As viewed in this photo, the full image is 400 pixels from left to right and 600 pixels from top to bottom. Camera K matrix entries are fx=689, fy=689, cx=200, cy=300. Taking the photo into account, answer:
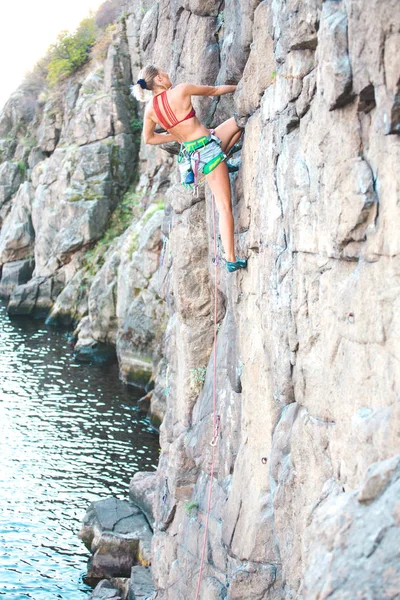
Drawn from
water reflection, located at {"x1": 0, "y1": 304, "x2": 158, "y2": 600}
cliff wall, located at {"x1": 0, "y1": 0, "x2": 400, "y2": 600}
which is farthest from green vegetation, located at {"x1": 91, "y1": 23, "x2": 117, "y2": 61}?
cliff wall, located at {"x1": 0, "y1": 0, "x2": 400, "y2": 600}

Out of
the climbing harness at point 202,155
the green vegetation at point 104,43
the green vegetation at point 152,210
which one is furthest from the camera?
the green vegetation at point 104,43

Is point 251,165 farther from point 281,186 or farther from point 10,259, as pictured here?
point 10,259

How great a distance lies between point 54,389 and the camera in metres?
27.5

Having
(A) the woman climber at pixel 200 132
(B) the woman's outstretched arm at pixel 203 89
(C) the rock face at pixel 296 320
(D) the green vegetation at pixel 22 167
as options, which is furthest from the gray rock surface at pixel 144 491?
(D) the green vegetation at pixel 22 167

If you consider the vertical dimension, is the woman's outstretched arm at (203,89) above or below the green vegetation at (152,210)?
above

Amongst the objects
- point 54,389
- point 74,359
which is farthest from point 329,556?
point 74,359

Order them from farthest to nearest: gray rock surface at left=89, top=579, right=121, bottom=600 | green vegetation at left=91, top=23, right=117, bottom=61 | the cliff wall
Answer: green vegetation at left=91, top=23, right=117, bottom=61 → gray rock surface at left=89, top=579, right=121, bottom=600 → the cliff wall

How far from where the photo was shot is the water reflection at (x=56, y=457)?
16.2 m

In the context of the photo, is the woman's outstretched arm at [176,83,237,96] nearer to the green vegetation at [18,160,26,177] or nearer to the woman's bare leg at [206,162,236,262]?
the woman's bare leg at [206,162,236,262]

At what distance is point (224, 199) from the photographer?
9422 mm

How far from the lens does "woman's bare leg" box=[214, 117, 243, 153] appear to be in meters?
9.46

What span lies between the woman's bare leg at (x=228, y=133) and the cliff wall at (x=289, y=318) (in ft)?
0.90

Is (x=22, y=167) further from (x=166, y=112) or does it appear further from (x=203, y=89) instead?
(x=203, y=89)

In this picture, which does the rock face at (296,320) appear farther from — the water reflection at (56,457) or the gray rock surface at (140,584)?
the water reflection at (56,457)
